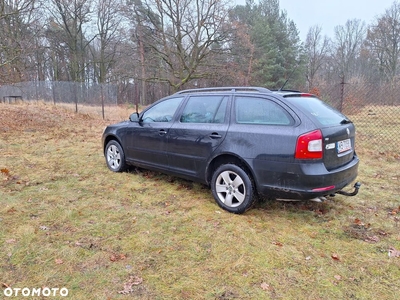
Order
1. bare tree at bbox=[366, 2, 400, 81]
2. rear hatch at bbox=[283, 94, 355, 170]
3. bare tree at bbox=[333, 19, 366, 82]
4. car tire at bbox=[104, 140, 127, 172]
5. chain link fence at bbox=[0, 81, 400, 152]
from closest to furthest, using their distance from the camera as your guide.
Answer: rear hatch at bbox=[283, 94, 355, 170]
car tire at bbox=[104, 140, 127, 172]
chain link fence at bbox=[0, 81, 400, 152]
bare tree at bbox=[366, 2, 400, 81]
bare tree at bbox=[333, 19, 366, 82]

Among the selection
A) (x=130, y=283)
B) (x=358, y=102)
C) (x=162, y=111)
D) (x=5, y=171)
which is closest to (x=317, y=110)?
(x=162, y=111)

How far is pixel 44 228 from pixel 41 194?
1139 millimetres

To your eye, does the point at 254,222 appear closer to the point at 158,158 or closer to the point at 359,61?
the point at 158,158

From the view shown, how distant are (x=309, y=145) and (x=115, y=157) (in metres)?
3.55

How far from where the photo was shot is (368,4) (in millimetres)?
39219

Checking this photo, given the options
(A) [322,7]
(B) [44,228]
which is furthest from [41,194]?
(A) [322,7]

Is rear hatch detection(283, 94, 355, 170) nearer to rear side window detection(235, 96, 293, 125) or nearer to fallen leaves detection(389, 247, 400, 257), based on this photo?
rear side window detection(235, 96, 293, 125)

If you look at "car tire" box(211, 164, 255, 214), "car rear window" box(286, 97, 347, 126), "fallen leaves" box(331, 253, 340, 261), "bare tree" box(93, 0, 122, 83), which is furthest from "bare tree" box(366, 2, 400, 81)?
"fallen leaves" box(331, 253, 340, 261)

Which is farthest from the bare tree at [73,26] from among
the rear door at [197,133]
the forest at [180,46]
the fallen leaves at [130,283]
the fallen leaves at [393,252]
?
the fallen leaves at [393,252]

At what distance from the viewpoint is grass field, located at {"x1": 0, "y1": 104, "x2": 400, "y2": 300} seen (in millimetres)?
2133

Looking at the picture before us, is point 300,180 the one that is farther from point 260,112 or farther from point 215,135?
point 215,135

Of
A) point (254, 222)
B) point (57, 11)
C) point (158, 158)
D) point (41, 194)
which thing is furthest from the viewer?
point (57, 11)

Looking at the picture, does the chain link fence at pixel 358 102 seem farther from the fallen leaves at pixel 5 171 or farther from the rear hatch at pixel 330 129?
the fallen leaves at pixel 5 171

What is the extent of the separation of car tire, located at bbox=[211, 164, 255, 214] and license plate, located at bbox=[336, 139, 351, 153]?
103 cm
